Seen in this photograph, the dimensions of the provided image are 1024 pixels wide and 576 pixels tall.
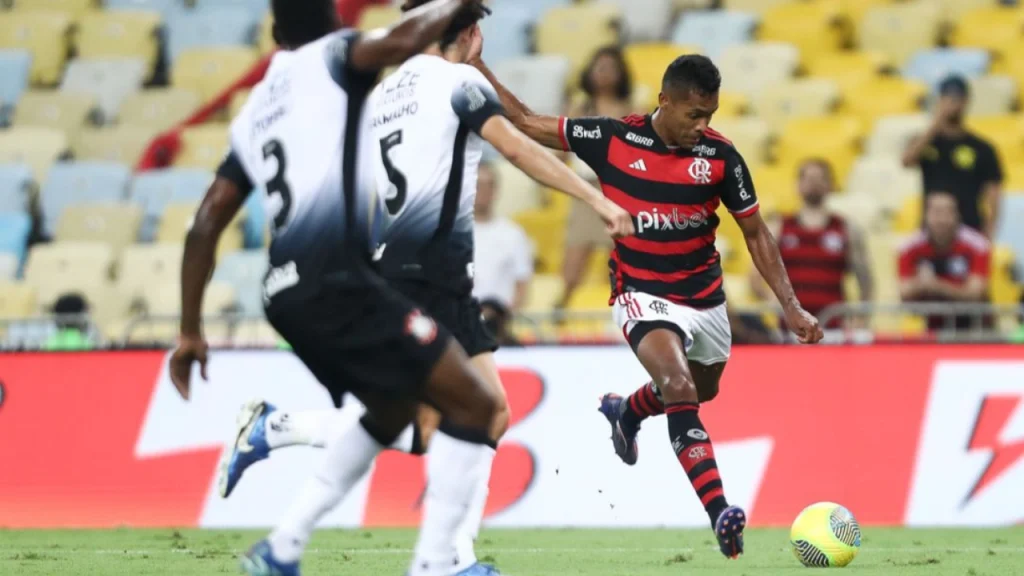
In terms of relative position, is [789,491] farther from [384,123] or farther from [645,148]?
[384,123]

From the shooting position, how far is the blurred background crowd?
44.5ft

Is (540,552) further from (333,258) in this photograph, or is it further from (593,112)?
(593,112)

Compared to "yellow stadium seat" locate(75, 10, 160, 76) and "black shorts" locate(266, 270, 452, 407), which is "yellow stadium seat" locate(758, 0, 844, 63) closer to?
"yellow stadium seat" locate(75, 10, 160, 76)

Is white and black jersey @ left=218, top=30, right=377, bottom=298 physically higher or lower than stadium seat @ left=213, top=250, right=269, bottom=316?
higher

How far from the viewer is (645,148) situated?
9344 mm

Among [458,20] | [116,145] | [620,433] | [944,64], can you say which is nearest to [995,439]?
[620,433]

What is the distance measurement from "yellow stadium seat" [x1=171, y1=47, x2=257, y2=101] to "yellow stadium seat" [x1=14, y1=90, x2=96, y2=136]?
991 millimetres

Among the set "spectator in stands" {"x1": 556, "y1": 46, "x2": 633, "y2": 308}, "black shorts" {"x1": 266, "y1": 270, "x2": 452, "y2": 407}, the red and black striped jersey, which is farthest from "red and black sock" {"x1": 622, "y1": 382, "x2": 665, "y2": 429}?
"spectator in stands" {"x1": 556, "y1": 46, "x2": 633, "y2": 308}

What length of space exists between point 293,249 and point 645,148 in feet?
10.7

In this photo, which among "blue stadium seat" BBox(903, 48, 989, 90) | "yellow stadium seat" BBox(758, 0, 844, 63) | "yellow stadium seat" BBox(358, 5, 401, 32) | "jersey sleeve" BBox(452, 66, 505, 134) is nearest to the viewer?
"jersey sleeve" BBox(452, 66, 505, 134)

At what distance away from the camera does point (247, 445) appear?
30.0 feet

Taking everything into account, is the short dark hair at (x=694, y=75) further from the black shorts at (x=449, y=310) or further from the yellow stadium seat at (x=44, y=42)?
the yellow stadium seat at (x=44, y=42)

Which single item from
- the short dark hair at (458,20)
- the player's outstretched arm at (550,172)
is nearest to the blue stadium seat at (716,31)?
the short dark hair at (458,20)

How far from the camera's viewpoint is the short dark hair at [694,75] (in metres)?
8.88
